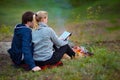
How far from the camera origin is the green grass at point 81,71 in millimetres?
7512

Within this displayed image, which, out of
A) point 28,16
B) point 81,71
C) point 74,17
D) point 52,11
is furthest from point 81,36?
point 52,11

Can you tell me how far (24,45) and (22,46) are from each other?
0.06 metres

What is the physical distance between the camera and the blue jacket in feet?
26.1

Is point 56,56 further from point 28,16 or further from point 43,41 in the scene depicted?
point 28,16

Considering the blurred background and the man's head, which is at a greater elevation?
the man's head

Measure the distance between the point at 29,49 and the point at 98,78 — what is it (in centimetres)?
131

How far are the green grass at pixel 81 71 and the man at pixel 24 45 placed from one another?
169mm

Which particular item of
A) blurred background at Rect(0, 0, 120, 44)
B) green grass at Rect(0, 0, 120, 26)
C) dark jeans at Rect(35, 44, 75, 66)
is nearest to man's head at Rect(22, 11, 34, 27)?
dark jeans at Rect(35, 44, 75, 66)

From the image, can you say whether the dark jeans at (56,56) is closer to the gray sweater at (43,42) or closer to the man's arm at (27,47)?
the gray sweater at (43,42)

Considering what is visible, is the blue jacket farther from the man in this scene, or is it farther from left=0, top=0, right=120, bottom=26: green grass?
left=0, top=0, right=120, bottom=26: green grass

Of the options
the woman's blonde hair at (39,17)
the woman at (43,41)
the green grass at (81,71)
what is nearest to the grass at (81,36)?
the green grass at (81,71)

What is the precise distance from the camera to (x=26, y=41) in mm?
7996

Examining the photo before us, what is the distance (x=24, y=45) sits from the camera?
797 cm

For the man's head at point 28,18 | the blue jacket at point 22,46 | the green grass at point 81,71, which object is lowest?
the green grass at point 81,71
